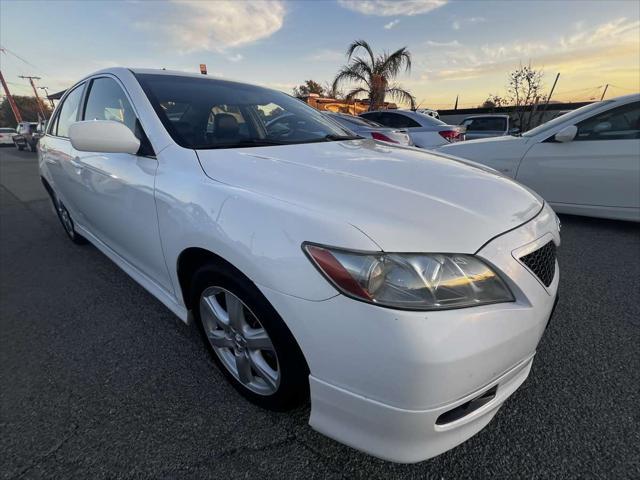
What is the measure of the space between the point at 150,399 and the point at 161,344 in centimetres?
45

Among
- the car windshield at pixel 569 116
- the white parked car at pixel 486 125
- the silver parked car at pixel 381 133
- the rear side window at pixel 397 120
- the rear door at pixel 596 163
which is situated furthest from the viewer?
the white parked car at pixel 486 125

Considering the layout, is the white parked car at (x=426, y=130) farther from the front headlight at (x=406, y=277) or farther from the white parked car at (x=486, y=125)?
the front headlight at (x=406, y=277)

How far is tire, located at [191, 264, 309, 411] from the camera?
4.09 feet

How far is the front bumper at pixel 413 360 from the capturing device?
38.7 inches

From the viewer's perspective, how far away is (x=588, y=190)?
367cm

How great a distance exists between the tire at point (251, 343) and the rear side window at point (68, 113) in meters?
2.45

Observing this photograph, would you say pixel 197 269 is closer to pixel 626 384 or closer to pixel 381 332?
pixel 381 332

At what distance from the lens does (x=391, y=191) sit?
51.4 inches

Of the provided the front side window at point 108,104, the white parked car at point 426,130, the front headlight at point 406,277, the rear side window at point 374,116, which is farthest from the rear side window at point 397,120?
the front headlight at point 406,277

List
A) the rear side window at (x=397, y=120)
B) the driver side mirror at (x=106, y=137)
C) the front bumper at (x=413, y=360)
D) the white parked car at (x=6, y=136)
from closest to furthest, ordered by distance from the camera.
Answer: the front bumper at (x=413, y=360) < the driver side mirror at (x=106, y=137) < the rear side window at (x=397, y=120) < the white parked car at (x=6, y=136)

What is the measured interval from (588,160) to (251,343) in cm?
406

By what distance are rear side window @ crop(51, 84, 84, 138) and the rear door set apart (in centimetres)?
471

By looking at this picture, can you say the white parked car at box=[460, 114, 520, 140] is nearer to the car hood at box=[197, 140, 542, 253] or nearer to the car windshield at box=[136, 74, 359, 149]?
the car windshield at box=[136, 74, 359, 149]

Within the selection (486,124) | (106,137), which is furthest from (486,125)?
(106,137)
